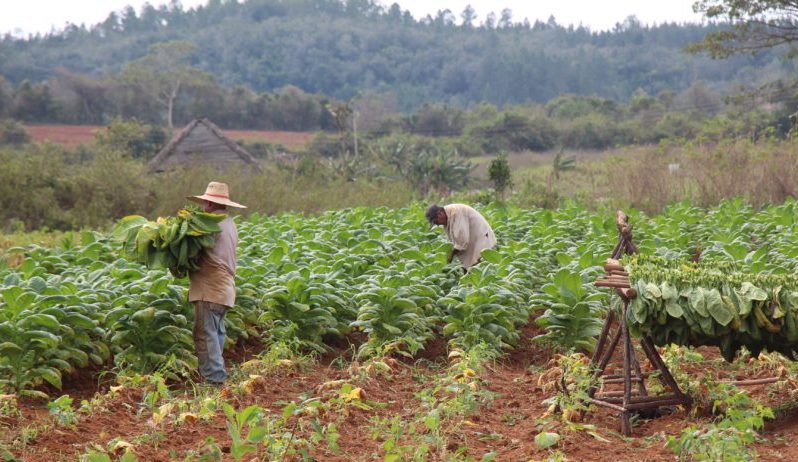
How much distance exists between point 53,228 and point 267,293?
1432 centimetres

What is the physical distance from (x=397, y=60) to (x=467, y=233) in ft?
274

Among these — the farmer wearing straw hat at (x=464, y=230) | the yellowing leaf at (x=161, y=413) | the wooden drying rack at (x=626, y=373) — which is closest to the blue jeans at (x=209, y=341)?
the yellowing leaf at (x=161, y=413)

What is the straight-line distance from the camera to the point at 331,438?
5.40m

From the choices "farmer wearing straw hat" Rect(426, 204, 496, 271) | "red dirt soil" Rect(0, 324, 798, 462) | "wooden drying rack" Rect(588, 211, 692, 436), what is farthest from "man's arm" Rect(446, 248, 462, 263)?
"wooden drying rack" Rect(588, 211, 692, 436)

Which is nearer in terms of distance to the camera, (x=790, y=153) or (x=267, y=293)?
(x=267, y=293)

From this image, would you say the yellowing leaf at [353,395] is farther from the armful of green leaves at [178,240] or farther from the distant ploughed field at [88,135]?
the distant ploughed field at [88,135]

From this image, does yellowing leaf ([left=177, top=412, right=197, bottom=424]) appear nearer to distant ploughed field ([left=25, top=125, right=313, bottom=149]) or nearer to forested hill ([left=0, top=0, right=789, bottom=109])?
distant ploughed field ([left=25, top=125, right=313, bottom=149])

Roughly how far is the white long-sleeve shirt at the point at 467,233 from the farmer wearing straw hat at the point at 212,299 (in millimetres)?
3849

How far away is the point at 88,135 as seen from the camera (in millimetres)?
48281

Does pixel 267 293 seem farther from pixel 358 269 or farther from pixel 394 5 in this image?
pixel 394 5

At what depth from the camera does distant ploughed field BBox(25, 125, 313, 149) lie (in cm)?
4588

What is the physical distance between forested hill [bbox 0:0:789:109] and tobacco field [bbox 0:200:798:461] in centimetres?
7051

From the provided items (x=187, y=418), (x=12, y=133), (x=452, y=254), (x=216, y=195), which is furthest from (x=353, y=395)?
(x=12, y=133)

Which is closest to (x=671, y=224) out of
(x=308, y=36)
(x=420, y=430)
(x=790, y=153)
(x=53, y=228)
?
(x=790, y=153)
